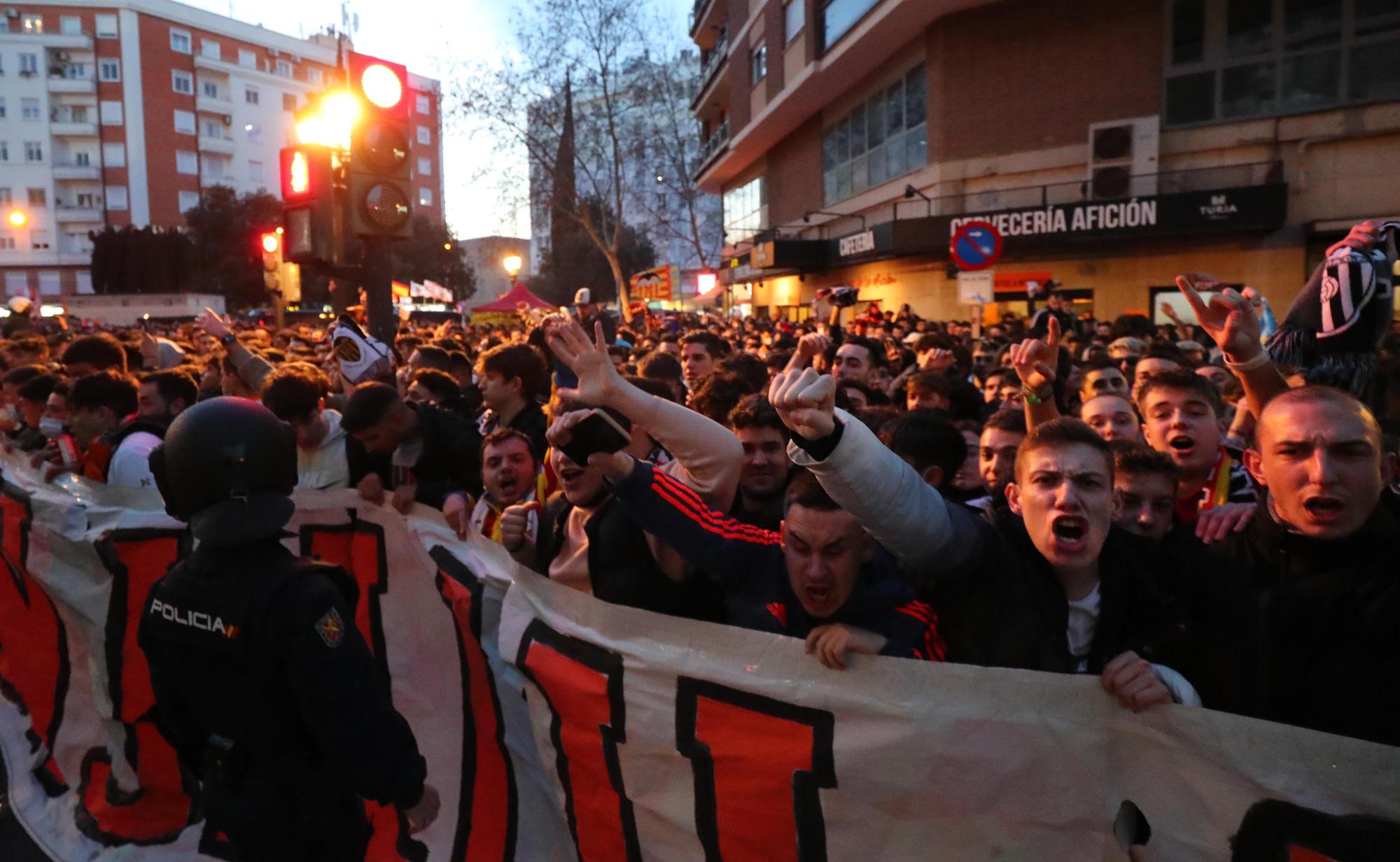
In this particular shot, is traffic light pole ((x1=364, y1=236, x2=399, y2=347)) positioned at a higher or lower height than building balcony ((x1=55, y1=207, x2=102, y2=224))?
lower

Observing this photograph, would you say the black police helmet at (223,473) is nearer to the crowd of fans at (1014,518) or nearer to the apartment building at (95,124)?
the crowd of fans at (1014,518)

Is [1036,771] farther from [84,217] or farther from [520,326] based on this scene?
[84,217]

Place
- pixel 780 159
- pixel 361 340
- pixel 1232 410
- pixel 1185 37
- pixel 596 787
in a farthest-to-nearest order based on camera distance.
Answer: pixel 780 159, pixel 1185 37, pixel 361 340, pixel 1232 410, pixel 596 787

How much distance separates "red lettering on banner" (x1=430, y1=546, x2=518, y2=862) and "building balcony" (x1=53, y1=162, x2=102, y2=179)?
7133 centimetres

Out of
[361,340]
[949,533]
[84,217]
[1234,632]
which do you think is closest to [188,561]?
[949,533]

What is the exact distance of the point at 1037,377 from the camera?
3.45 metres

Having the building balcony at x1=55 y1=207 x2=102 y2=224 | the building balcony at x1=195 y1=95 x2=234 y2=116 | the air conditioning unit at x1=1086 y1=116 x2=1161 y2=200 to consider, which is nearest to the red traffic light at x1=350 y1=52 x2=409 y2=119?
the air conditioning unit at x1=1086 y1=116 x2=1161 y2=200

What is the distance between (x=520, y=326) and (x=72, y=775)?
→ 17911mm

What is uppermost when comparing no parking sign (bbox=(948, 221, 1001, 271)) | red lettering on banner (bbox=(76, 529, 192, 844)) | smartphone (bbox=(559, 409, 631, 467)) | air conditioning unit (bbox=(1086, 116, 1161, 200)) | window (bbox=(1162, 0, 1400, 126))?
window (bbox=(1162, 0, 1400, 126))

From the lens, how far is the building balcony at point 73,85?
6009cm

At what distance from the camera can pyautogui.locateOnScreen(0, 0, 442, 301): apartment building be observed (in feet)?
198

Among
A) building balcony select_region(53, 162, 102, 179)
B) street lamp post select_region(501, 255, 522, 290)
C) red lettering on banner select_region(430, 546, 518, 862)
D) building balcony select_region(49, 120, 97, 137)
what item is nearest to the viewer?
red lettering on banner select_region(430, 546, 518, 862)

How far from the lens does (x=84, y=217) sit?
62250 millimetres

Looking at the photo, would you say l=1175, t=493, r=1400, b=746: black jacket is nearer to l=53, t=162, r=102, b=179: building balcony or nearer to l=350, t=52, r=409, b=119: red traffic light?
l=350, t=52, r=409, b=119: red traffic light
